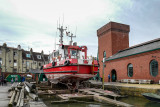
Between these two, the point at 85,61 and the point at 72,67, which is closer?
the point at 72,67

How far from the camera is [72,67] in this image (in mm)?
12992

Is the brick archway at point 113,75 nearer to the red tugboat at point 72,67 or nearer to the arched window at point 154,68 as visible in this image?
the arched window at point 154,68

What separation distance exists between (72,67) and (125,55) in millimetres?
10155

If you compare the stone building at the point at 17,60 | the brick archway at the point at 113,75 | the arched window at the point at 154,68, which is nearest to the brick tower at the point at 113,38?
the brick archway at the point at 113,75

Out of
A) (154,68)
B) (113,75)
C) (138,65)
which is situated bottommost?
(113,75)

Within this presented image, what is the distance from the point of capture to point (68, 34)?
18.3 m

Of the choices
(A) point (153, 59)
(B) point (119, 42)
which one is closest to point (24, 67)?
(B) point (119, 42)

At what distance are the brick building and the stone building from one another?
19685 mm

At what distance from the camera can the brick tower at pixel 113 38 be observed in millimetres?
26562

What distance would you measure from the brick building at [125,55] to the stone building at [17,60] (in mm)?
19685

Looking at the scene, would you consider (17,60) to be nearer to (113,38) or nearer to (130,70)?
(113,38)

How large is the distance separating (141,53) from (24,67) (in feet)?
102

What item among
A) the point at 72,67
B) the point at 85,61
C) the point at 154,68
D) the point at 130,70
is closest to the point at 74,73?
the point at 72,67

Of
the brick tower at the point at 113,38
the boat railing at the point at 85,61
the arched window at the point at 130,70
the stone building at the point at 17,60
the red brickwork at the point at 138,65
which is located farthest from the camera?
the stone building at the point at 17,60
